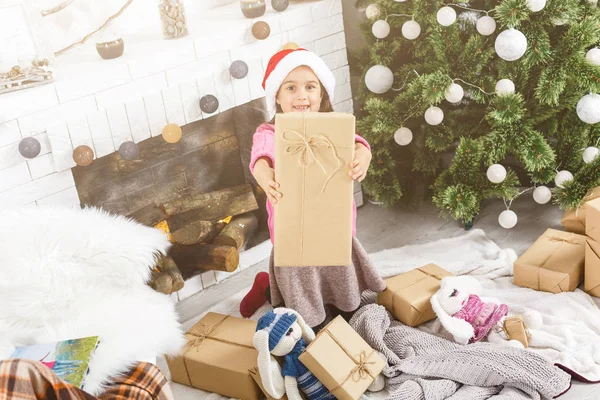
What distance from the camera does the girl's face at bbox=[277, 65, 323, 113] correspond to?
2.05 meters

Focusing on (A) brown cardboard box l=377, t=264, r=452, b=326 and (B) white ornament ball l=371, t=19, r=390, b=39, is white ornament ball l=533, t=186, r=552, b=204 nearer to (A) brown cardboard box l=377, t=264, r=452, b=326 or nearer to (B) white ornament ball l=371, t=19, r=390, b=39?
(A) brown cardboard box l=377, t=264, r=452, b=326

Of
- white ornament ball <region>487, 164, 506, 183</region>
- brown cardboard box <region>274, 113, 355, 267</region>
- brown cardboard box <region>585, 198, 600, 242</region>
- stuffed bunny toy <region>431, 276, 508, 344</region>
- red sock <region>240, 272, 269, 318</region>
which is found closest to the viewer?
brown cardboard box <region>274, 113, 355, 267</region>

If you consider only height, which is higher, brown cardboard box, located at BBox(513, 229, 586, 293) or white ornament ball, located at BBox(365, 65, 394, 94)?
white ornament ball, located at BBox(365, 65, 394, 94)

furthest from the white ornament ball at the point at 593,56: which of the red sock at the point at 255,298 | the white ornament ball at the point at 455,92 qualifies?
the red sock at the point at 255,298

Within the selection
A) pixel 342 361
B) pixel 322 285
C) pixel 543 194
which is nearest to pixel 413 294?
pixel 322 285

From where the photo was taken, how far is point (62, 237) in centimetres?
173

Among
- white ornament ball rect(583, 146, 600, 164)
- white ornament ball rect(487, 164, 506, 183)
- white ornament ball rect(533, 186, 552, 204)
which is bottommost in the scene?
white ornament ball rect(533, 186, 552, 204)

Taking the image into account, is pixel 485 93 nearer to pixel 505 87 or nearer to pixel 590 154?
pixel 505 87

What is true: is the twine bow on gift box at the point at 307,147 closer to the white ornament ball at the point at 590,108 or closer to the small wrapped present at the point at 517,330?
the small wrapped present at the point at 517,330

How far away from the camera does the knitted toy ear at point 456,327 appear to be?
2055 mm

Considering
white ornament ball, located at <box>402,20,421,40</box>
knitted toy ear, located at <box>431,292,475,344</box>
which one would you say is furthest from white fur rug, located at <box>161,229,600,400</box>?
white ornament ball, located at <box>402,20,421,40</box>

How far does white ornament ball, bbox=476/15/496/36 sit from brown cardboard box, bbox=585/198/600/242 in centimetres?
74

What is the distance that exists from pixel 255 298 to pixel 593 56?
1.52 m

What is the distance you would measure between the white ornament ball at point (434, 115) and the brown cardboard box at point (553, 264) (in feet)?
1.97
